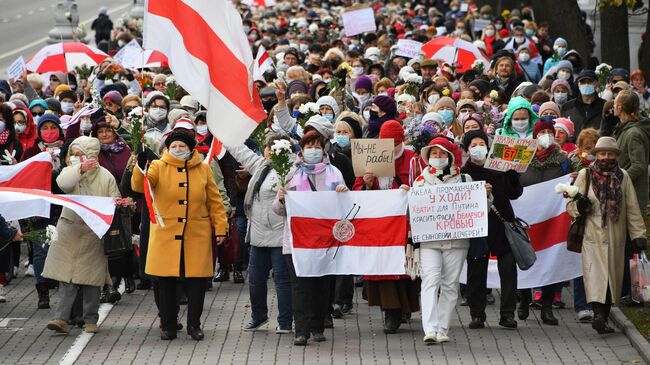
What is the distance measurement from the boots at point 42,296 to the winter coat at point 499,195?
4.25 metres

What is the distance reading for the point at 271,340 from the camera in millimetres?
13023

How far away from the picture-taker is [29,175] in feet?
47.3

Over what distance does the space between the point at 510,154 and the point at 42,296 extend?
4774 mm

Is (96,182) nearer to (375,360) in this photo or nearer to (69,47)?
(375,360)

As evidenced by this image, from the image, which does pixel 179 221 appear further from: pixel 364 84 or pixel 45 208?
pixel 364 84

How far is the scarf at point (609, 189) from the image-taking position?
43.2 ft

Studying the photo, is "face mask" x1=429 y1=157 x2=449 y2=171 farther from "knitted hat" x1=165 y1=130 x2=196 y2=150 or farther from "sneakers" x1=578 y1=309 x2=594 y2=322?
"sneakers" x1=578 y1=309 x2=594 y2=322

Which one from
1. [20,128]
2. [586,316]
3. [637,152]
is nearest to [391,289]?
[586,316]

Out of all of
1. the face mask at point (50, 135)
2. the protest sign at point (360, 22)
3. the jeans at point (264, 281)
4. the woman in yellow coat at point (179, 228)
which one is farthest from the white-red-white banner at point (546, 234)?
the protest sign at point (360, 22)

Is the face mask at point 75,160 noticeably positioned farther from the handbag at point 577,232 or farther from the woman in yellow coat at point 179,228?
the handbag at point 577,232

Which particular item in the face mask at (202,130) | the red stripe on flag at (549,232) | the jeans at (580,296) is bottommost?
the jeans at (580,296)

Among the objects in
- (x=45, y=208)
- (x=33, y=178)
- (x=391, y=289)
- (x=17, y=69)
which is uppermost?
(x=17, y=69)

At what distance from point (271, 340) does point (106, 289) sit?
282 cm

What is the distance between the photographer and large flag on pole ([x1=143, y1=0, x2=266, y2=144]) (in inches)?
489
